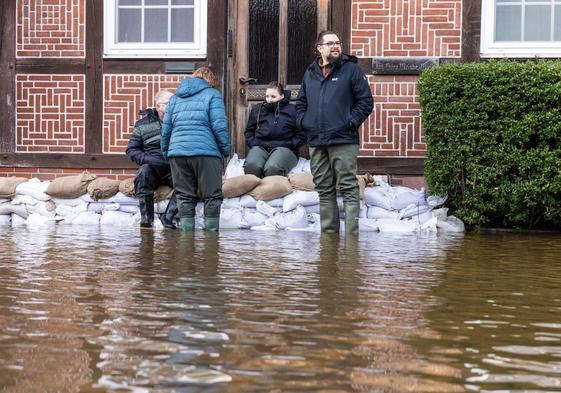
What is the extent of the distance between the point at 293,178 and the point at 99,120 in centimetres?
256

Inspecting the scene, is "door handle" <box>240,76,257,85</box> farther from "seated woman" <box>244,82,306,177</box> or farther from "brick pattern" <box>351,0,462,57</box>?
"brick pattern" <box>351,0,462,57</box>

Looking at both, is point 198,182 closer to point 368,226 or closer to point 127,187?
point 127,187

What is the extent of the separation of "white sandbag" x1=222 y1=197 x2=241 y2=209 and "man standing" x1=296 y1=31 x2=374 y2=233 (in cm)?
124

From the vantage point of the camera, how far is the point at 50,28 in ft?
39.7

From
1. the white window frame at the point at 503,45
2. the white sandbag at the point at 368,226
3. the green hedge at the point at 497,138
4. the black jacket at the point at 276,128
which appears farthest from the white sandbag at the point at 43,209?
the white window frame at the point at 503,45

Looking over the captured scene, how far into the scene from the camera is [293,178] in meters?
10.6

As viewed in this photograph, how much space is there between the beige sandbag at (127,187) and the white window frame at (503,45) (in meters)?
3.70

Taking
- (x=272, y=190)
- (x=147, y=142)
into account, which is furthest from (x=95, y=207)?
(x=272, y=190)

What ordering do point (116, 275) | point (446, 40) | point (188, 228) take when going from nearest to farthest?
1. point (116, 275)
2. point (188, 228)
3. point (446, 40)

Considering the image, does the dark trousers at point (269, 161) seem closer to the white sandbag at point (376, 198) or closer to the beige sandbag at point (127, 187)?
the white sandbag at point (376, 198)

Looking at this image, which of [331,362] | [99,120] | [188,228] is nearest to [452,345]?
[331,362]

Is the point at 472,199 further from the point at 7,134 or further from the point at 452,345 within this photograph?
the point at 452,345

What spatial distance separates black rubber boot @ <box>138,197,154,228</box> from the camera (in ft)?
34.0

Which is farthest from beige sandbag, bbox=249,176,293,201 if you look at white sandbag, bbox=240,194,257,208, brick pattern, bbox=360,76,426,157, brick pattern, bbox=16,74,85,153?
brick pattern, bbox=16,74,85,153
